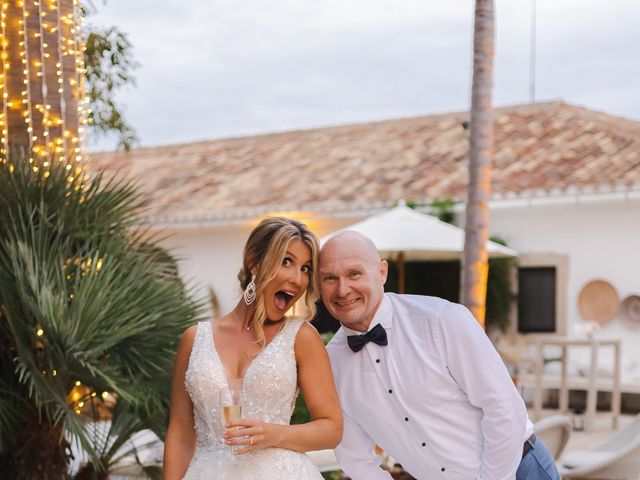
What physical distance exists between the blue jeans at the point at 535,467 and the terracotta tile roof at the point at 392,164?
36.3 ft

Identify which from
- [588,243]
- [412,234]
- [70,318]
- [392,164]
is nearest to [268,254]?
[70,318]

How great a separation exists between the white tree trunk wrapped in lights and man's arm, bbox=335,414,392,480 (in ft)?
9.44

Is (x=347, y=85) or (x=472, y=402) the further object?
(x=347, y=85)

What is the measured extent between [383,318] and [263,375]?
1.60 ft

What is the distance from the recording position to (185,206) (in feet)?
64.0

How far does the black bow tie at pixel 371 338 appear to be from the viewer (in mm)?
3670

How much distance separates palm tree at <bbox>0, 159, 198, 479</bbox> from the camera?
4.96 meters

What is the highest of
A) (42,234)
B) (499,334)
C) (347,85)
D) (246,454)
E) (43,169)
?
(347,85)

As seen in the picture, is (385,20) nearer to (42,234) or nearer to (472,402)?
(42,234)

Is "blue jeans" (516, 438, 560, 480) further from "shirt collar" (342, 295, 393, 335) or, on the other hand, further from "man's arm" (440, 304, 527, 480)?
"shirt collar" (342, 295, 393, 335)

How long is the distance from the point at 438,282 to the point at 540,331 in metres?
1.81

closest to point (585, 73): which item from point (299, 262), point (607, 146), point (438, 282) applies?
point (607, 146)

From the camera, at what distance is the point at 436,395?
3646mm

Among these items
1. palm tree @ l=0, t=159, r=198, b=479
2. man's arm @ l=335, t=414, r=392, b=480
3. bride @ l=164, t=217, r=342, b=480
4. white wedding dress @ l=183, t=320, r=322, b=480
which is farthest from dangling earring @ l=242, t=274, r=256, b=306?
palm tree @ l=0, t=159, r=198, b=479
